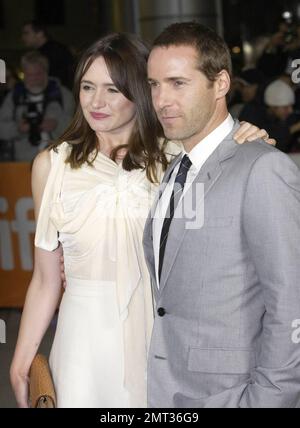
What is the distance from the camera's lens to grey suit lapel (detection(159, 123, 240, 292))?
7.33ft

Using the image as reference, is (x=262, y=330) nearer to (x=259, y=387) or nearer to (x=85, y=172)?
(x=259, y=387)

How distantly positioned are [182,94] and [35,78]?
5820 mm

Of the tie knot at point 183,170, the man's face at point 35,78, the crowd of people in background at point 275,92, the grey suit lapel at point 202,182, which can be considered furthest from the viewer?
the man's face at point 35,78

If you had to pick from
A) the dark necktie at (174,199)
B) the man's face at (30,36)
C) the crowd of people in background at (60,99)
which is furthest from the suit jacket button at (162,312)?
the man's face at (30,36)

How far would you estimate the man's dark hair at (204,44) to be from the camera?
227 centimetres

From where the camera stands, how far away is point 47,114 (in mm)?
8031

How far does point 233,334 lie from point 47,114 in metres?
6.10

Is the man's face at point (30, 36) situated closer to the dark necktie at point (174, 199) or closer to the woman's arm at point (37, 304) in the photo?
Result: the woman's arm at point (37, 304)

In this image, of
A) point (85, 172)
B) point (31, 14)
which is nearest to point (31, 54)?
point (85, 172)

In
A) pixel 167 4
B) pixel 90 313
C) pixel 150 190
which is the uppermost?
pixel 167 4

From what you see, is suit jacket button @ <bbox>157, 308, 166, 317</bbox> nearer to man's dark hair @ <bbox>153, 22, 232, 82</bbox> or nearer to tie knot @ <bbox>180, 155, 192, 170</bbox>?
tie knot @ <bbox>180, 155, 192, 170</bbox>

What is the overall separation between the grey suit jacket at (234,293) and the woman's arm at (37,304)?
0.62 meters

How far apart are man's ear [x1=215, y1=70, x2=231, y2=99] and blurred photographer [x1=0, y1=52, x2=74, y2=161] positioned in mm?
5728

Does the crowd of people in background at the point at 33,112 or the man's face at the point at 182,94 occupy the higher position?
the man's face at the point at 182,94
